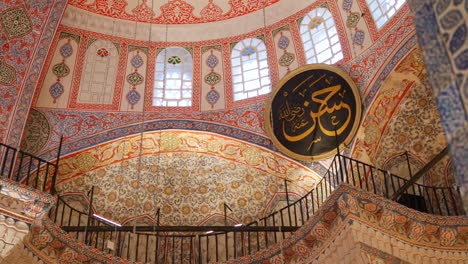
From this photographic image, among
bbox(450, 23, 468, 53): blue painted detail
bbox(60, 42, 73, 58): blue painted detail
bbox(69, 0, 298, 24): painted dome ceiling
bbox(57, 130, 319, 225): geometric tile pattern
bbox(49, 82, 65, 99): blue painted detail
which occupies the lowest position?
bbox(450, 23, 468, 53): blue painted detail

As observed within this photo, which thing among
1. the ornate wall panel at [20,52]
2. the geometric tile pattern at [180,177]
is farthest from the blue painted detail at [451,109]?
the ornate wall panel at [20,52]

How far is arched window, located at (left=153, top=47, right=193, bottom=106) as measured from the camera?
9.66 metres

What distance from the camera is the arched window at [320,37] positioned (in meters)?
9.02

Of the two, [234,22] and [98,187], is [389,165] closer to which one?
[234,22]

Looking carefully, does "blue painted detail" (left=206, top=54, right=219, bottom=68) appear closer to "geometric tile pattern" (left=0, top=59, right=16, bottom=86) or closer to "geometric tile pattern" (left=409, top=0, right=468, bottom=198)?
"geometric tile pattern" (left=0, top=59, right=16, bottom=86)

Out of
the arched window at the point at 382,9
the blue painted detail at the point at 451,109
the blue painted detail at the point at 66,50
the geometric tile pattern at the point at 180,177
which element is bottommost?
the blue painted detail at the point at 451,109

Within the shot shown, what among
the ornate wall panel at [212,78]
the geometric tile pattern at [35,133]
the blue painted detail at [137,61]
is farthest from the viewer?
the blue painted detail at [137,61]

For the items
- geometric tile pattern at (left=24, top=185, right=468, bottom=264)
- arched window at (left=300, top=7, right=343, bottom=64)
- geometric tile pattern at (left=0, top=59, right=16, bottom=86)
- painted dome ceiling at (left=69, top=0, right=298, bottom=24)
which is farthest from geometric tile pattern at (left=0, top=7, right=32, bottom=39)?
arched window at (left=300, top=7, right=343, bottom=64)

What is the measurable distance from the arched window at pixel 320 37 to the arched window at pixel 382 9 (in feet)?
2.23

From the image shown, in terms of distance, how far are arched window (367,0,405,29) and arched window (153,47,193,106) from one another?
2967 mm

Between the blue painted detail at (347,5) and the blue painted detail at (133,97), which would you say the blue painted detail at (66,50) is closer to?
the blue painted detail at (133,97)

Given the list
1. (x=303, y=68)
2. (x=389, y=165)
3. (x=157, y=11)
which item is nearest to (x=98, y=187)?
(x=157, y=11)

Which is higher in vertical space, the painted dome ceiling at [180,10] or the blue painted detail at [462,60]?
the painted dome ceiling at [180,10]

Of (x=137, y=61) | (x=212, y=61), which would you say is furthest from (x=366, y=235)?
(x=137, y=61)
